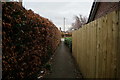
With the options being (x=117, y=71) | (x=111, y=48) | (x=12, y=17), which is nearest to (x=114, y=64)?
(x=117, y=71)

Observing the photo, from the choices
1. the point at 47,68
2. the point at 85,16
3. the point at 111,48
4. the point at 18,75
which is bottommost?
the point at 47,68

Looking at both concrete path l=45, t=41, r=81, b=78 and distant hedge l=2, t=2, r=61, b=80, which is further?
concrete path l=45, t=41, r=81, b=78

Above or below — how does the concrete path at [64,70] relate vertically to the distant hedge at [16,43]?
below

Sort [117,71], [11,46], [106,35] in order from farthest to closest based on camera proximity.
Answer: [11,46] → [106,35] → [117,71]

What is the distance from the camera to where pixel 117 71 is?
1.84m

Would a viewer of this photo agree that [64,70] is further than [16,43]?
Yes

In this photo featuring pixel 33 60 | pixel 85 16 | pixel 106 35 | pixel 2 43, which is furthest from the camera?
pixel 85 16

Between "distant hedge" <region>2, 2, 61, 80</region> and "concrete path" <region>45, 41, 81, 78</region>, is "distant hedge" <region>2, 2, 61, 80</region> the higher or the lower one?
the higher one

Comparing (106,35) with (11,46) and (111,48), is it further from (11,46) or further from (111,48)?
(11,46)

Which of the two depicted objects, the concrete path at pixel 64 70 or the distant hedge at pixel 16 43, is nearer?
the distant hedge at pixel 16 43

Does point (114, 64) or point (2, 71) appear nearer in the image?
point (114, 64)

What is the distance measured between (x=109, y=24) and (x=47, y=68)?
4527 mm

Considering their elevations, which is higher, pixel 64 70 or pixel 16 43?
pixel 16 43

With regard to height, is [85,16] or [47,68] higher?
[85,16]
